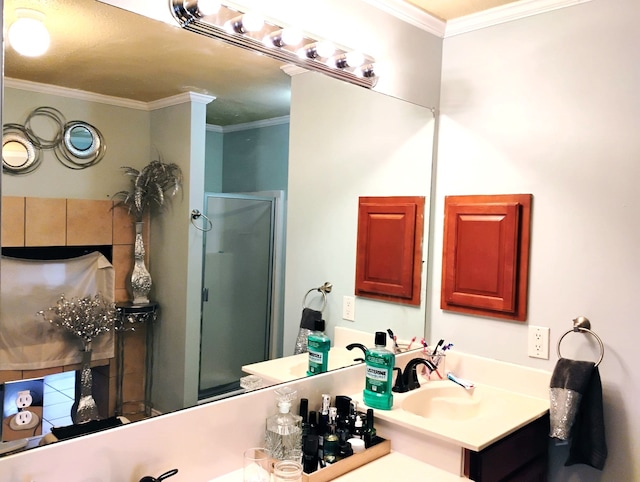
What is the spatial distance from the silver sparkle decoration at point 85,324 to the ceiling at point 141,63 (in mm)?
502

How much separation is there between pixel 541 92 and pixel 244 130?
114cm

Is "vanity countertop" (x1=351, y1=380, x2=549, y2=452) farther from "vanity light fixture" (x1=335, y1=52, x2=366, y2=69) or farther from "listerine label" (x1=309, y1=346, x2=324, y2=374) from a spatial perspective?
"vanity light fixture" (x1=335, y1=52, x2=366, y2=69)

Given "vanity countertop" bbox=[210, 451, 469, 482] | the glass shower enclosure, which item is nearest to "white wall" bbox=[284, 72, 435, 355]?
the glass shower enclosure

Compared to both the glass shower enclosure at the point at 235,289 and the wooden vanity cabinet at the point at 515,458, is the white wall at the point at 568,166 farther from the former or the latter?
the glass shower enclosure at the point at 235,289

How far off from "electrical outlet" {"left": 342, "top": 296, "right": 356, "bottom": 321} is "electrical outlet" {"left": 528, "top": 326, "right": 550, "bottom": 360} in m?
0.68

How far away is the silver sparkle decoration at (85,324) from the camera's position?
3.96 feet

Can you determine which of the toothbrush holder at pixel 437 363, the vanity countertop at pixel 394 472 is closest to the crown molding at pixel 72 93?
the vanity countertop at pixel 394 472

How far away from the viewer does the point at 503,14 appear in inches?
80.5

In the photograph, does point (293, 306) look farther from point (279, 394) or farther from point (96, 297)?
point (96, 297)

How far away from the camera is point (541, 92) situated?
1.97 meters

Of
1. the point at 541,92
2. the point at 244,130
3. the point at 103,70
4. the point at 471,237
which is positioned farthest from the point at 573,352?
the point at 103,70

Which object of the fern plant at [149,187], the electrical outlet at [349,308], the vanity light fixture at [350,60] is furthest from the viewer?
the electrical outlet at [349,308]

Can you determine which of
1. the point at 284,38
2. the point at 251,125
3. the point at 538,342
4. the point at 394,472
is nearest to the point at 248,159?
the point at 251,125

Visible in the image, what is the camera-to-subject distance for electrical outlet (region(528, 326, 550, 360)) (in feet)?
6.39
